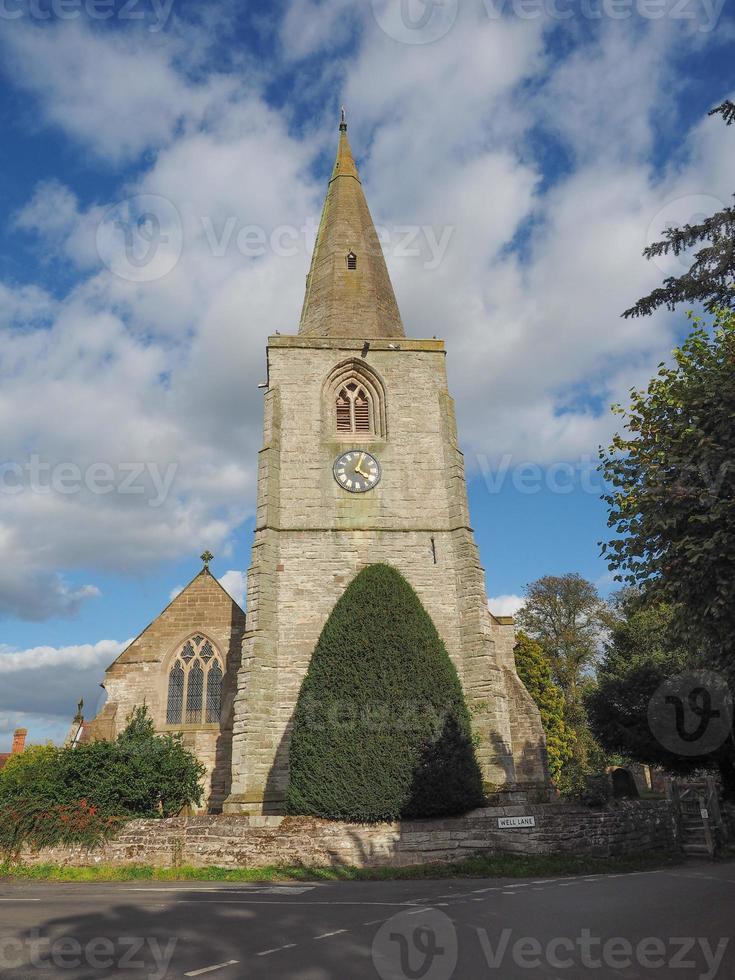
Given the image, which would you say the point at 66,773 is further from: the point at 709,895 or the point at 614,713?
the point at 614,713

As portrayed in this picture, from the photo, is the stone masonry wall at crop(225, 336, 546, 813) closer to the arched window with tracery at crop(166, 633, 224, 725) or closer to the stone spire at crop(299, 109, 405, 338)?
the stone spire at crop(299, 109, 405, 338)

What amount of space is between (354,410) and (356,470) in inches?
101

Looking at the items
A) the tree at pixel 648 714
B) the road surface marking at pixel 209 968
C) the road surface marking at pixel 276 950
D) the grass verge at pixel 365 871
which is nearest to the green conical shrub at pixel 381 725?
the grass verge at pixel 365 871

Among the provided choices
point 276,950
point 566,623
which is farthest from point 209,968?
point 566,623

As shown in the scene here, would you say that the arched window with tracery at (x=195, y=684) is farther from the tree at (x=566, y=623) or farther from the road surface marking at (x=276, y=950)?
the tree at (x=566, y=623)

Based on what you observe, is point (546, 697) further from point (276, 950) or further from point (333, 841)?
point (276, 950)

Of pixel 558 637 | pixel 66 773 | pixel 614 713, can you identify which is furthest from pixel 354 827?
pixel 558 637

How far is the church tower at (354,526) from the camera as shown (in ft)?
58.9

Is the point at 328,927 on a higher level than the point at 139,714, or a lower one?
lower

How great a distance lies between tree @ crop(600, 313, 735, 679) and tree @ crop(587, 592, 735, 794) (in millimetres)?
12848

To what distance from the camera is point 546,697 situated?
116 ft

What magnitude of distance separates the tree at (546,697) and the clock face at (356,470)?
18230mm

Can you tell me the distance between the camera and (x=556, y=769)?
33.8 metres

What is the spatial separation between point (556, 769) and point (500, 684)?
1813cm
